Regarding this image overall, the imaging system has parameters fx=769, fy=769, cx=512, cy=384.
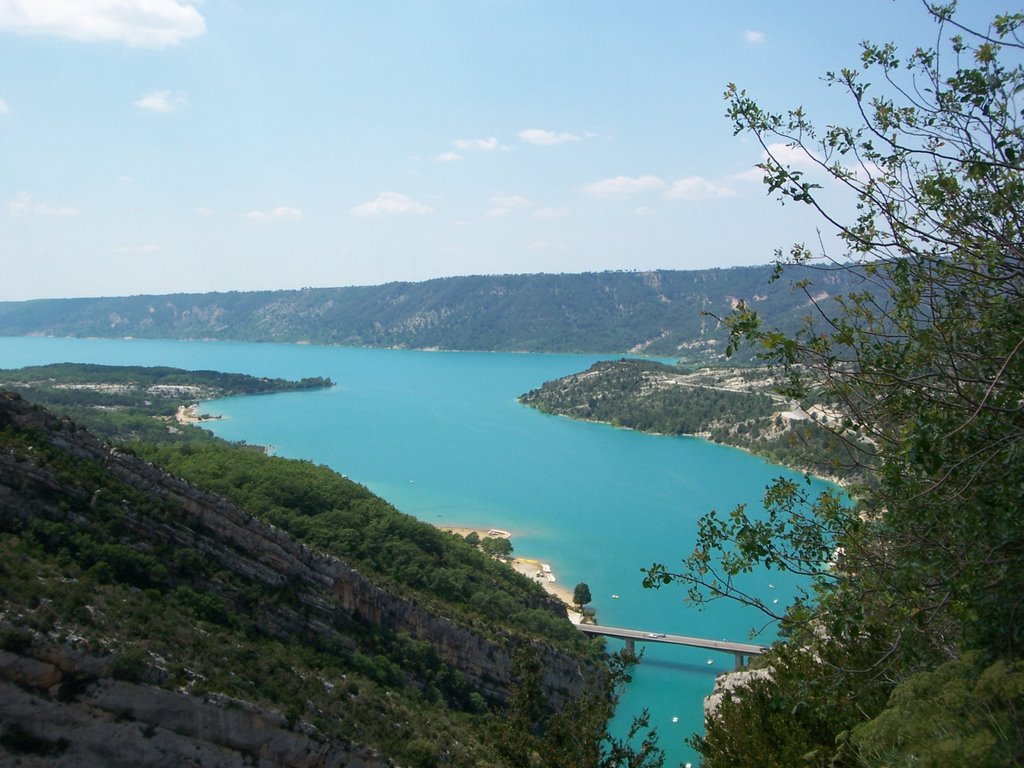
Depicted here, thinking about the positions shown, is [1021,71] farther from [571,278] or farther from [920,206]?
[571,278]

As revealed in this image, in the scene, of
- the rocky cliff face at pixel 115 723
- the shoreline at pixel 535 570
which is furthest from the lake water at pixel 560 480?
the rocky cliff face at pixel 115 723

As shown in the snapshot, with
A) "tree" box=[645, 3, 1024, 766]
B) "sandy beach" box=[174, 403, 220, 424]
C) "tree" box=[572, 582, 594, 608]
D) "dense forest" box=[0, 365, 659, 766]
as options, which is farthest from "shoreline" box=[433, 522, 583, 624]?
"sandy beach" box=[174, 403, 220, 424]

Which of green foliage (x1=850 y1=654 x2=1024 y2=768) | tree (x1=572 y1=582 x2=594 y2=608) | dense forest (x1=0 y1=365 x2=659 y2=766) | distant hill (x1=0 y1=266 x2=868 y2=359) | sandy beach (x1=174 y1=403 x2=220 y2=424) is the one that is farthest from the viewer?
distant hill (x1=0 y1=266 x2=868 y2=359)

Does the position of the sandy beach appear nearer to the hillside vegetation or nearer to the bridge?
the hillside vegetation

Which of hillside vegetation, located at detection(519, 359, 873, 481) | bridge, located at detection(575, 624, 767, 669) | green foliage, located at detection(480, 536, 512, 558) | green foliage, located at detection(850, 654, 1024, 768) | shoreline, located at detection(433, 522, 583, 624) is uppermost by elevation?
green foliage, located at detection(850, 654, 1024, 768)

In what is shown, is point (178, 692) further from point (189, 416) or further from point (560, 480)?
point (189, 416)

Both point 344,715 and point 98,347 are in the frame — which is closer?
point 344,715

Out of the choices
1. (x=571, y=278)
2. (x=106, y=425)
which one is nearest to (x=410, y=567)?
(x=106, y=425)

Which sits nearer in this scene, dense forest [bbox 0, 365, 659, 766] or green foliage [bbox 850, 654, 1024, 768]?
green foliage [bbox 850, 654, 1024, 768]
